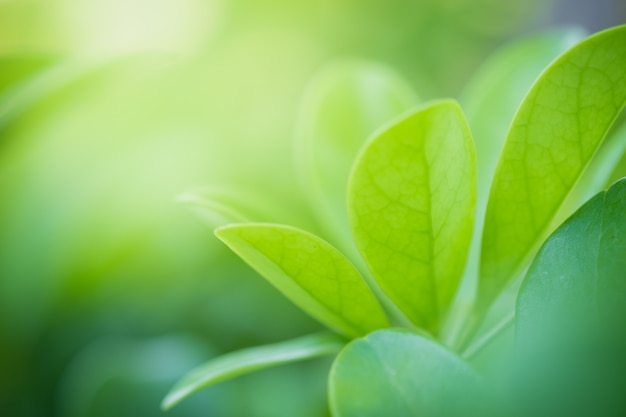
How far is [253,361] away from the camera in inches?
21.8

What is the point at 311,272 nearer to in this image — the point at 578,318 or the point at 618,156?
the point at 578,318

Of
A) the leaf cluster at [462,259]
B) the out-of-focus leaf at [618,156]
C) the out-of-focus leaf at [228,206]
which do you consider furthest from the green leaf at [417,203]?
the out-of-focus leaf at [618,156]

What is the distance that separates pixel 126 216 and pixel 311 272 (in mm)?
620

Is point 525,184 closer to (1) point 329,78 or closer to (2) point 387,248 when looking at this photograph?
(2) point 387,248

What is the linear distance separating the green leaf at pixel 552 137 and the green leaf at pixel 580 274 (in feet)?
0.17

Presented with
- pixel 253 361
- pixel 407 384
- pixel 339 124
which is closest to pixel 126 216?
pixel 339 124

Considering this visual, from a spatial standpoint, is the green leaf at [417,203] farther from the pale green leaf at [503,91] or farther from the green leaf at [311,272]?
the pale green leaf at [503,91]

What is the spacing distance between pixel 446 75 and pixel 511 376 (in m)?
1.60

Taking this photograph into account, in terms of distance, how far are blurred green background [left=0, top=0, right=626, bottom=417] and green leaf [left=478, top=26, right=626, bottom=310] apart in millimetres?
265

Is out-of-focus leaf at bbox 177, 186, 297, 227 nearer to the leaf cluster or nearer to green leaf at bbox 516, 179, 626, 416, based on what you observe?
the leaf cluster

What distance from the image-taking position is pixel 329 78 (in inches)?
33.7

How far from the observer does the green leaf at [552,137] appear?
0.50 meters

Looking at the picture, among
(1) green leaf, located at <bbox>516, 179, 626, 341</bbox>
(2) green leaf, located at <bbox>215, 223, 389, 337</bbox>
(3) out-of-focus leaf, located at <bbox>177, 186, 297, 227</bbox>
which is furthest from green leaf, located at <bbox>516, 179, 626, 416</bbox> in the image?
(3) out-of-focus leaf, located at <bbox>177, 186, 297, 227</bbox>

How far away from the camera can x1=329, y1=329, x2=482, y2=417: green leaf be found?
1.46 ft
